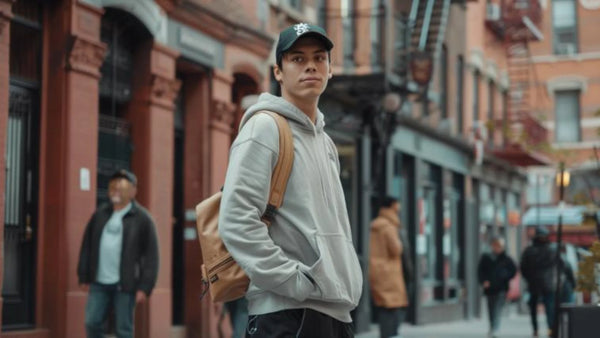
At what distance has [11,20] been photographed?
37.8 feet

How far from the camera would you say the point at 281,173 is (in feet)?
13.9

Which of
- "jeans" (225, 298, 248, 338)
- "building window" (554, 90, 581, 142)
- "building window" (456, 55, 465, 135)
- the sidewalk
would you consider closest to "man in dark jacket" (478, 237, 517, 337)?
the sidewalk

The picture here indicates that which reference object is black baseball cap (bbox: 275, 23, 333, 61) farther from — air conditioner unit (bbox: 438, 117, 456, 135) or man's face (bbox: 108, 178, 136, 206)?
air conditioner unit (bbox: 438, 117, 456, 135)

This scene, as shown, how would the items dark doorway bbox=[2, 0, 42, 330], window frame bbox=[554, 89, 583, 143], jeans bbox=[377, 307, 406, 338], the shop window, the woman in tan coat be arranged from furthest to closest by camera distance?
window frame bbox=[554, 89, 583, 143] → the shop window → jeans bbox=[377, 307, 406, 338] → the woman in tan coat → dark doorway bbox=[2, 0, 42, 330]

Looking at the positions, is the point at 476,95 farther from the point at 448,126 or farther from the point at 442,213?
the point at 442,213

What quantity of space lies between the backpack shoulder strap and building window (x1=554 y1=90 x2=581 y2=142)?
4325 centimetres

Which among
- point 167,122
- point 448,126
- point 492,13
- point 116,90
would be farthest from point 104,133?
point 492,13

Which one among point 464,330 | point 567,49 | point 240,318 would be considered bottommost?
point 464,330

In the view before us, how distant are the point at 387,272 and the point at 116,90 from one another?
3945mm

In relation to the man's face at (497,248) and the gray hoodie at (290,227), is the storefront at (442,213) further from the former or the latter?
the gray hoodie at (290,227)

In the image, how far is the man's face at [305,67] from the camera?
4348mm

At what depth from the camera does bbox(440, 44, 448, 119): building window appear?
29.1 meters

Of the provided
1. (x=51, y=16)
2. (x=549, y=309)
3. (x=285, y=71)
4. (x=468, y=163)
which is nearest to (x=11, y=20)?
(x=51, y=16)

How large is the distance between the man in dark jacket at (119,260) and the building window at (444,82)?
19.1 m
